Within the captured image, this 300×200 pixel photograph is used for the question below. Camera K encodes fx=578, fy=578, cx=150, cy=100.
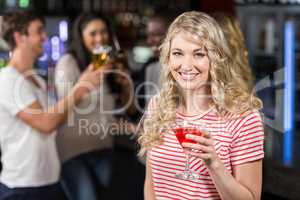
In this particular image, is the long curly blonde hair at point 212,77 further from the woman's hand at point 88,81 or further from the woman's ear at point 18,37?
the woman's ear at point 18,37

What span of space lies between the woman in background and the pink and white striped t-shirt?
4.33 feet

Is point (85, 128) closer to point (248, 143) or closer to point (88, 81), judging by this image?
point (88, 81)

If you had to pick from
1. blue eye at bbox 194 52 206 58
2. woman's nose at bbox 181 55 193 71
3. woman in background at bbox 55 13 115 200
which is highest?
blue eye at bbox 194 52 206 58

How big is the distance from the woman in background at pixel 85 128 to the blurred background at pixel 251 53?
0.23 metres

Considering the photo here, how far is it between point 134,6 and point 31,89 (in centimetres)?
396

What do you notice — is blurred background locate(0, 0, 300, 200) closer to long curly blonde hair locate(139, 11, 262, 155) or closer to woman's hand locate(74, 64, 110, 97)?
woman's hand locate(74, 64, 110, 97)

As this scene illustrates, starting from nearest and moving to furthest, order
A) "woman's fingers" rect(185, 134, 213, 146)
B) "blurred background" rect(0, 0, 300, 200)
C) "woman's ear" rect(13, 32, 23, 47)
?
1. "woman's fingers" rect(185, 134, 213, 146)
2. "woman's ear" rect(13, 32, 23, 47)
3. "blurred background" rect(0, 0, 300, 200)

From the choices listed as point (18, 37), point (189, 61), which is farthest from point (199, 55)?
point (18, 37)

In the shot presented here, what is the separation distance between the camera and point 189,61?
1.97 m

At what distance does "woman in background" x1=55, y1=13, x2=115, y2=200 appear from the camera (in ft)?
11.1

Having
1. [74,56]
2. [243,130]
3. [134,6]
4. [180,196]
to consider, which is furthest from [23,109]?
[134,6]

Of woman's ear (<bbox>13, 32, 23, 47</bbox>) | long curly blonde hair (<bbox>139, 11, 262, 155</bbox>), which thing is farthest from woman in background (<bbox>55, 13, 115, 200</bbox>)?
long curly blonde hair (<bbox>139, 11, 262, 155</bbox>)

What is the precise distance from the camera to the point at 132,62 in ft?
17.3

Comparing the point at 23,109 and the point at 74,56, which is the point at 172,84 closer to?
the point at 23,109
